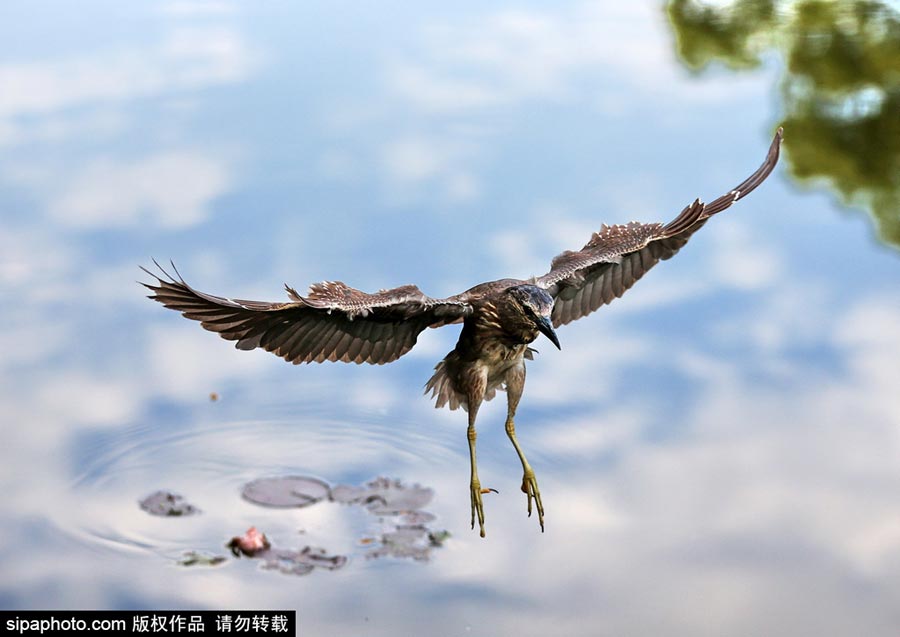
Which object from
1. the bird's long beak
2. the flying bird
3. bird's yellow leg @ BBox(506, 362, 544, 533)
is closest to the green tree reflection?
the flying bird

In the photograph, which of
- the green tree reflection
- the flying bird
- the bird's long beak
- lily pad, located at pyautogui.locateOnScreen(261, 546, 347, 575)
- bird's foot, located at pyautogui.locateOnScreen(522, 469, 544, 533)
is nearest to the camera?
the bird's long beak

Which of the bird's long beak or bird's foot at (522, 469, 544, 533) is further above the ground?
the bird's long beak

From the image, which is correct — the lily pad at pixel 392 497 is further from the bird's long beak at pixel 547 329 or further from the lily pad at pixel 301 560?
the bird's long beak at pixel 547 329

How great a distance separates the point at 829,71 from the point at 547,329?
10878mm

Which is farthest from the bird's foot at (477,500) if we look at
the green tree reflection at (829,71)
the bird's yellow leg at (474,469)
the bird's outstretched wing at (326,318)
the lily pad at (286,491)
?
the green tree reflection at (829,71)

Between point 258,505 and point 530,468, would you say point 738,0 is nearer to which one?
point 258,505

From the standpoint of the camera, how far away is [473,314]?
18.4 ft

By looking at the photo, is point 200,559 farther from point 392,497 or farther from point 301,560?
point 392,497

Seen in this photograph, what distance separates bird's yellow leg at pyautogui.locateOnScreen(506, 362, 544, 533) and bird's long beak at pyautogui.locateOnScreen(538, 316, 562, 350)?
2.51 ft

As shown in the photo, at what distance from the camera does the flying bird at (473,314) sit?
5289mm

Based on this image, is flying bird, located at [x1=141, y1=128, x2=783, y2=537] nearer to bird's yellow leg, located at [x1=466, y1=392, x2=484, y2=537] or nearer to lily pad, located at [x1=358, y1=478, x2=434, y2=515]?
bird's yellow leg, located at [x1=466, y1=392, x2=484, y2=537]

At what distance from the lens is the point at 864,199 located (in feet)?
42.2

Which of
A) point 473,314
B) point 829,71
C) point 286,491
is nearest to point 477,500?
point 473,314

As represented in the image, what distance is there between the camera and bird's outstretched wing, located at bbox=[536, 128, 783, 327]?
6.14 meters
